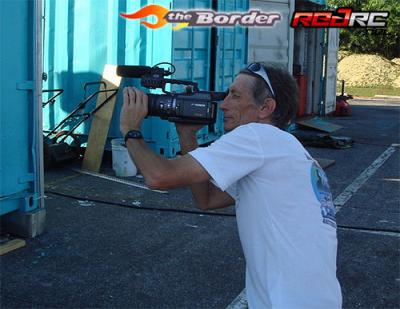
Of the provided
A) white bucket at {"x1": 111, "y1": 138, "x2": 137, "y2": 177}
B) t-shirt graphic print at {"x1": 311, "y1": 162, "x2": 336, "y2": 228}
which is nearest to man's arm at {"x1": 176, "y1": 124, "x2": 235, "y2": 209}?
t-shirt graphic print at {"x1": 311, "y1": 162, "x2": 336, "y2": 228}

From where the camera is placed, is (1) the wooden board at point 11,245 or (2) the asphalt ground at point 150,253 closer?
(2) the asphalt ground at point 150,253

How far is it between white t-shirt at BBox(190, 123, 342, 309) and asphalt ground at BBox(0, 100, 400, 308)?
223 cm

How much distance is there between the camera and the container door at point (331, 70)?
15492 millimetres

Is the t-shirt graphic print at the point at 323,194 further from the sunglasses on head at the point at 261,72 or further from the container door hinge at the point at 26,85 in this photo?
the container door hinge at the point at 26,85

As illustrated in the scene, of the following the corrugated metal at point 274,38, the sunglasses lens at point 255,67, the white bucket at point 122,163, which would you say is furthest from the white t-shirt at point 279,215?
the corrugated metal at point 274,38

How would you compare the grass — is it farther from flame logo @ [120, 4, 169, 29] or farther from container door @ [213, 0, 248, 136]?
flame logo @ [120, 4, 169, 29]

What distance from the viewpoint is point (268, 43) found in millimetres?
11938

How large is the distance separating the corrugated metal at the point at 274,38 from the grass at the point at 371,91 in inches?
575

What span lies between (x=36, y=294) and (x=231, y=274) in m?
1.48

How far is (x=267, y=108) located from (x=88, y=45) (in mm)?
7007

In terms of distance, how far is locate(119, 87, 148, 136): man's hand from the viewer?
84.9 inches

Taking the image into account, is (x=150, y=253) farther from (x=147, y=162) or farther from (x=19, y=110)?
(x=147, y=162)

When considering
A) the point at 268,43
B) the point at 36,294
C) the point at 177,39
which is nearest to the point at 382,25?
the point at 268,43

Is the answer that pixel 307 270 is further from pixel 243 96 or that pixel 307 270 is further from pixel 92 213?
pixel 92 213
